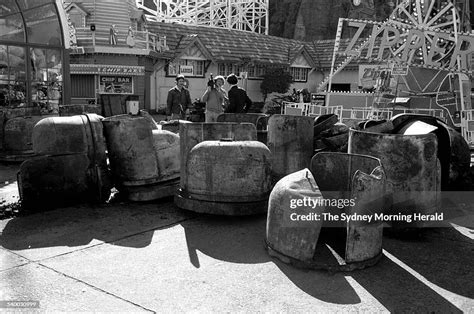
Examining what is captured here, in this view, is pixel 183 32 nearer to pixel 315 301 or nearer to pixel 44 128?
pixel 44 128

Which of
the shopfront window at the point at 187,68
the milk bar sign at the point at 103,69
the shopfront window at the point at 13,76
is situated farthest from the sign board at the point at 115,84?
the shopfront window at the point at 13,76

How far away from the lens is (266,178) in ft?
18.8

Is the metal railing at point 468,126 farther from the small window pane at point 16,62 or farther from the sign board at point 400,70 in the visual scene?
the small window pane at point 16,62

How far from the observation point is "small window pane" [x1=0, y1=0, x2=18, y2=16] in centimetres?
1306

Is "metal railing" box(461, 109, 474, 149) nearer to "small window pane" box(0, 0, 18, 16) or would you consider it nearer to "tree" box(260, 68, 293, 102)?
"small window pane" box(0, 0, 18, 16)

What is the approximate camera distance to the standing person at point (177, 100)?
37.4 feet

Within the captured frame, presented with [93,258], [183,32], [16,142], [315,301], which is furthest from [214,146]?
[183,32]

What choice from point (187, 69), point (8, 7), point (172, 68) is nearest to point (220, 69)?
point (187, 69)

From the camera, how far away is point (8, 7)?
Result: 13.1 meters

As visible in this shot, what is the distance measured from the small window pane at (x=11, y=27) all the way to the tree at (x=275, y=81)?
22.9 m

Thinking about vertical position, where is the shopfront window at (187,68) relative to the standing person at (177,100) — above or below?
above

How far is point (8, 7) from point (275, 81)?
2321 cm

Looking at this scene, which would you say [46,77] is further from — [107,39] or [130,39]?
[107,39]

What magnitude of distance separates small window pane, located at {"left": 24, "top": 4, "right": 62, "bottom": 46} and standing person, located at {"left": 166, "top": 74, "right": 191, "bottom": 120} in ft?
16.1
